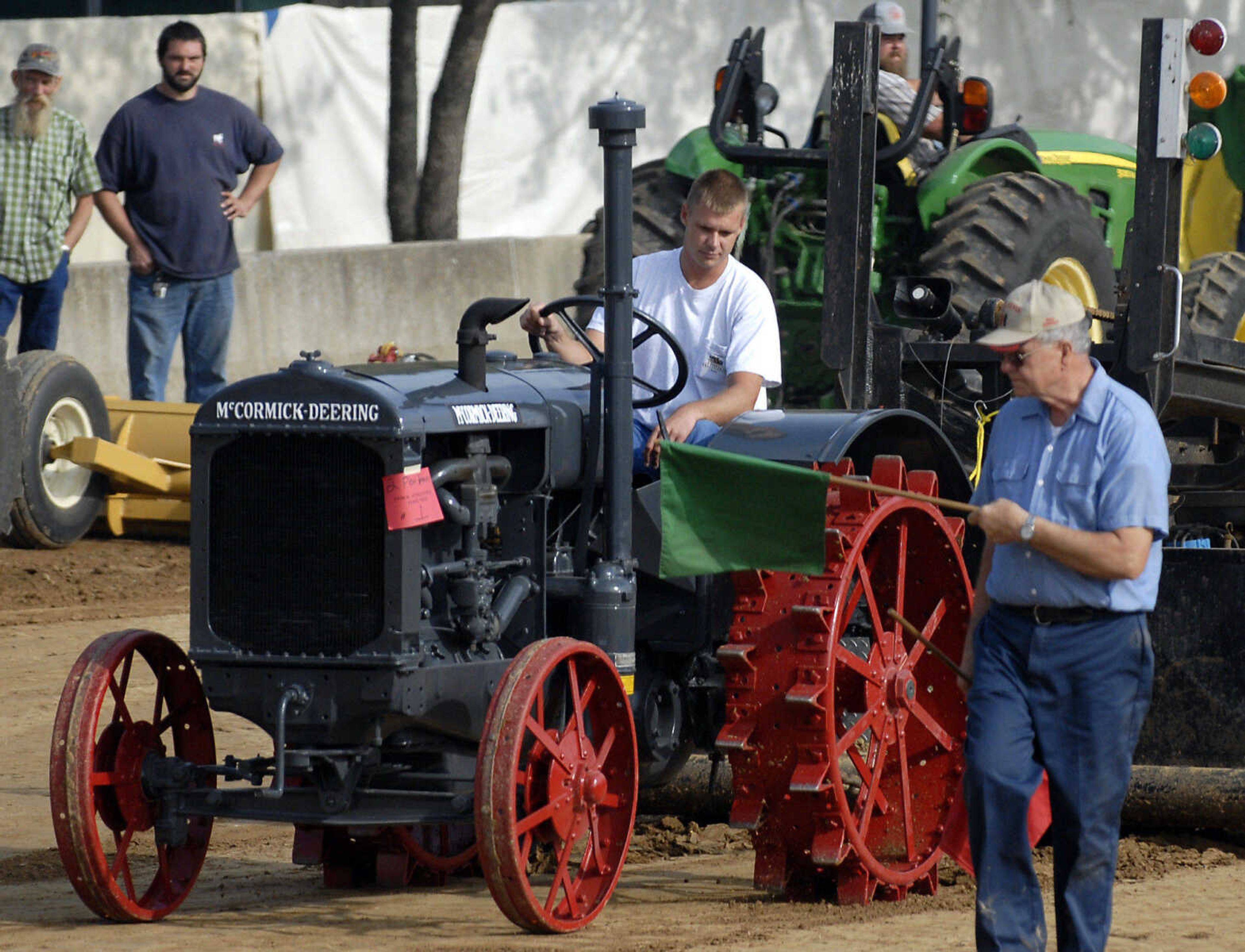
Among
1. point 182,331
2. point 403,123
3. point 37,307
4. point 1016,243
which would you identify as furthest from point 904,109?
point 403,123

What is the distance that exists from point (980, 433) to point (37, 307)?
19.1 feet

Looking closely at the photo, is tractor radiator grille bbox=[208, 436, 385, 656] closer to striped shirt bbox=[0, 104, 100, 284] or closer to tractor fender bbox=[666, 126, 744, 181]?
tractor fender bbox=[666, 126, 744, 181]

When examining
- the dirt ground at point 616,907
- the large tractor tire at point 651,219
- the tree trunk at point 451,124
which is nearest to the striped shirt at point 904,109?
the large tractor tire at point 651,219

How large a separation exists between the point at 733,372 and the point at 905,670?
964 mm

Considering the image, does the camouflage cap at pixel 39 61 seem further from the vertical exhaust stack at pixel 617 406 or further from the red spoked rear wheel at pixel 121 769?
the vertical exhaust stack at pixel 617 406

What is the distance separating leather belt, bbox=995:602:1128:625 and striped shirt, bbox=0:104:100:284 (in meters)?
7.85

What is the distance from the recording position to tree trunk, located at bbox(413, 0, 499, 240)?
1700cm

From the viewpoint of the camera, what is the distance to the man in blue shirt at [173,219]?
12.0m

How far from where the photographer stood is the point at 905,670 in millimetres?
6461

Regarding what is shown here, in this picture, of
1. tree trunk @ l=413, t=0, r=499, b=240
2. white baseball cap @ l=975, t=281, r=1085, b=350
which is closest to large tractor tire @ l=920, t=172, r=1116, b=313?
white baseball cap @ l=975, t=281, r=1085, b=350

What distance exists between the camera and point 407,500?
562 cm

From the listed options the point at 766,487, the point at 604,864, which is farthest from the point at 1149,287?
the point at 604,864

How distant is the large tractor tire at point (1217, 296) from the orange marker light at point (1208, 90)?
2259mm

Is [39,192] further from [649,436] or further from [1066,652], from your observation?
[1066,652]
